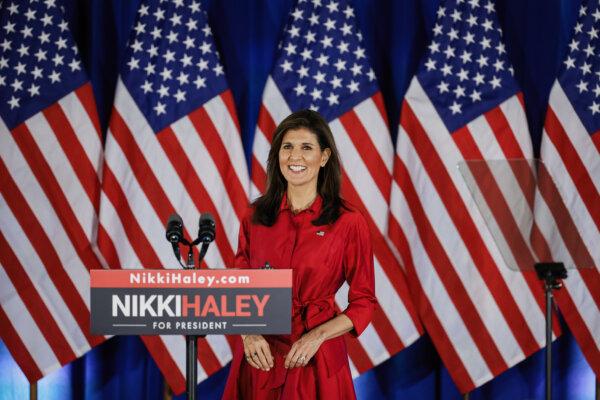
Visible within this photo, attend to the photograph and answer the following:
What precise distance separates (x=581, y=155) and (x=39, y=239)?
2.89 metres

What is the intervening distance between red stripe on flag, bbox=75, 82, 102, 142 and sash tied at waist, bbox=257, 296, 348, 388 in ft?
7.17

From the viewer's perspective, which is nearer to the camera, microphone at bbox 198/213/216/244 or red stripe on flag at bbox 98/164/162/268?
microphone at bbox 198/213/216/244

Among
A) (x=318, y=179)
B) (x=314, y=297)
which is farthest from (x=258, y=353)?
(x=318, y=179)

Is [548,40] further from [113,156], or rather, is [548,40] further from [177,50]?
[113,156]

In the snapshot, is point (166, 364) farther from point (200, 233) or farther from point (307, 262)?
point (200, 233)

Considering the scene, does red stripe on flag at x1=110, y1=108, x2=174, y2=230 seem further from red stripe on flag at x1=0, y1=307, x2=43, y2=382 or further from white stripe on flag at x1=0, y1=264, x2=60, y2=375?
red stripe on flag at x1=0, y1=307, x2=43, y2=382

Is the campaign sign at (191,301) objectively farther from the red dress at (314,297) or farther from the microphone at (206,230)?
the red dress at (314,297)

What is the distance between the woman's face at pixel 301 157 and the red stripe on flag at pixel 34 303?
2.12 metres

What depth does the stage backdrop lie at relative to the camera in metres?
4.12

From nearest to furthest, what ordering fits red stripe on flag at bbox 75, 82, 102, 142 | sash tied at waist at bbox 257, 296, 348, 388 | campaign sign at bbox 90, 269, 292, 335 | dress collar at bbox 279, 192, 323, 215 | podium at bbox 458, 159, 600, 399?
campaign sign at bbox 90, 269, 292, 335
sash tied at waist at bbox 257, 296, 348, 388
dress collar at bbox 279, 192, 323, 215
podium at bbox 458, 159, 600, 399
red stripe on flag at bbox 75, 82, 102, 142

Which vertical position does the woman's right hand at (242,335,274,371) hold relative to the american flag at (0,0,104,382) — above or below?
below

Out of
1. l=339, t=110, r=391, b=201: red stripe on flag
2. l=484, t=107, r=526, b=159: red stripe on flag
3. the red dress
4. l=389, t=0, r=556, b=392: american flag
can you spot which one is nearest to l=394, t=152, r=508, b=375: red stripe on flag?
l=389, t=0, r=556, b=392: american flag

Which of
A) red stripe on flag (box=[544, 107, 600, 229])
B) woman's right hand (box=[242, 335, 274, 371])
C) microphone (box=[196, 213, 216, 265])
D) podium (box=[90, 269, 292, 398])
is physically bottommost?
woman's right hand (box=[242, 335, 274, 371])

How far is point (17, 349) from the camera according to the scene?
3807 millimetres
